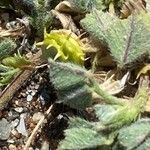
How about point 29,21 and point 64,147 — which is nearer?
point 64,147

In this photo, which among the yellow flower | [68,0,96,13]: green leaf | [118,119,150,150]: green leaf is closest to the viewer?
[118,119,150,150]: green leaf

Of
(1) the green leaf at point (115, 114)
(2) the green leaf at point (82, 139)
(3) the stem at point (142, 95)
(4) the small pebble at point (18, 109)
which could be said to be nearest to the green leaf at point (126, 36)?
(3) the stem at point (142, 95)

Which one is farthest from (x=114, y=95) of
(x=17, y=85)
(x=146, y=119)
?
(x=17, y=85)

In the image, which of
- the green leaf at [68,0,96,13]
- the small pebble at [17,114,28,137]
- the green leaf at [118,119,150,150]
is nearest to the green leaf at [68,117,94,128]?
the green leaf at [118,119,150,150]

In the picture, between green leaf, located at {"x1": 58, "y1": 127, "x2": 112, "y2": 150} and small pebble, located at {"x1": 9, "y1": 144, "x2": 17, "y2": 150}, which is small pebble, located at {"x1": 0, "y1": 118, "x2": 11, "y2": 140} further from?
green leaf, located at {"x1": 58, "y1": 127, "x2": 112, "y2": 150}

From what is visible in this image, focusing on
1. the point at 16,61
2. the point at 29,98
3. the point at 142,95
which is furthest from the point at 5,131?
the point at 142,95

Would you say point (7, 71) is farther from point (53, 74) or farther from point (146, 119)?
point (146, 119)

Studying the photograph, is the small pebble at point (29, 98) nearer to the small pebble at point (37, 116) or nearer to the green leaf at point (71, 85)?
the small pebble at point (37, 116)
